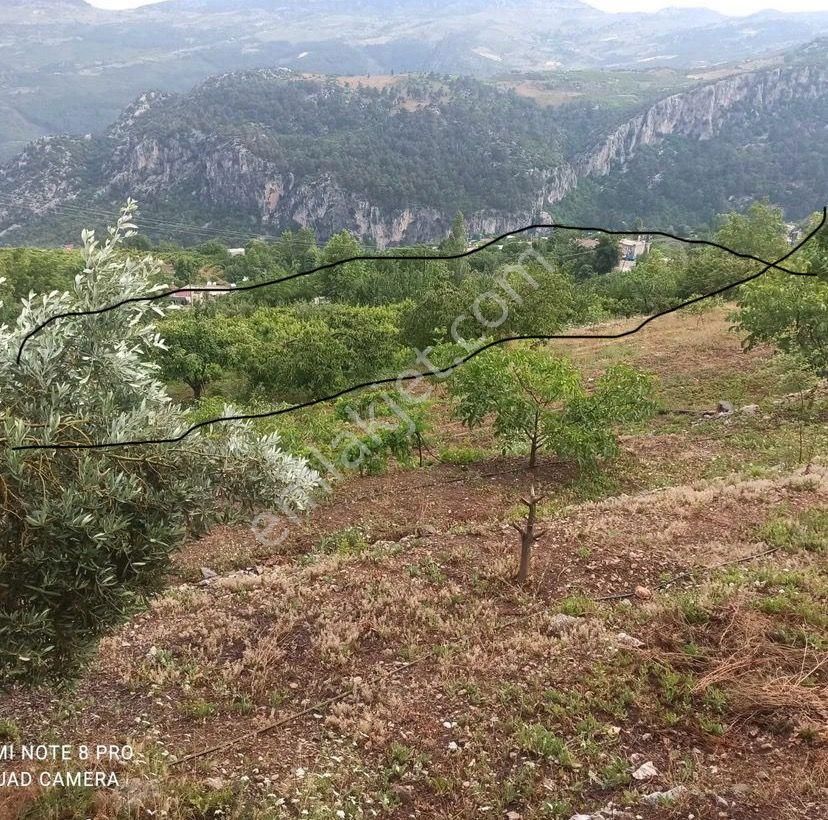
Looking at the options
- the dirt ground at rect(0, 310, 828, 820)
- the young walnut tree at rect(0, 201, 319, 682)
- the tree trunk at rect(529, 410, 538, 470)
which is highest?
the young walnut tree at rect(0, 201, 319, 682)

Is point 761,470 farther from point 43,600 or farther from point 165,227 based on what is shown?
point 165,227

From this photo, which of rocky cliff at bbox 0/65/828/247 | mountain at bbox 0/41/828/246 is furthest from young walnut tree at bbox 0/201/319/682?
rocky cliff at bbox 0/65/828/247

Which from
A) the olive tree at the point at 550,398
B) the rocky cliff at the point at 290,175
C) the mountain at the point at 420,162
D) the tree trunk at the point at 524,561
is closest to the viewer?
the tree trunk at the point at 524,561

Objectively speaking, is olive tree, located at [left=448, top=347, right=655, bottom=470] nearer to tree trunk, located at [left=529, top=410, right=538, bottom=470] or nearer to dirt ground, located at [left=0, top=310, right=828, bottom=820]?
tree trunk, located at [left=529, top=410, right=538, bottom=470]

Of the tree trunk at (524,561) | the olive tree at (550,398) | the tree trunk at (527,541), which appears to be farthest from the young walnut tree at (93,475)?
the olive tree at (550,398)

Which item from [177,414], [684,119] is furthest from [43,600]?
[684,119]

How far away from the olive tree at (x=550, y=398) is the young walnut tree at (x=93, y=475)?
26.3 ft

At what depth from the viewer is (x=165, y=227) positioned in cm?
13700

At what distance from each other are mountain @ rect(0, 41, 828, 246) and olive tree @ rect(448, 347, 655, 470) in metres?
129

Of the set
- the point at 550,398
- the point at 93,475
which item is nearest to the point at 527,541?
the point at 550,398

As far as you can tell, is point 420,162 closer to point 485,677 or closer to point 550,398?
point 550,398

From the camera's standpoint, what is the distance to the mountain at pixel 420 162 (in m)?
141

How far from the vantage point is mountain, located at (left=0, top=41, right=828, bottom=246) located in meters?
141

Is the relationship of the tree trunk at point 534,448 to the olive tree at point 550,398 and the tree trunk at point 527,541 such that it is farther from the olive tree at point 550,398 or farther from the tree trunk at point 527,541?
the tree trunk at point 527,541
